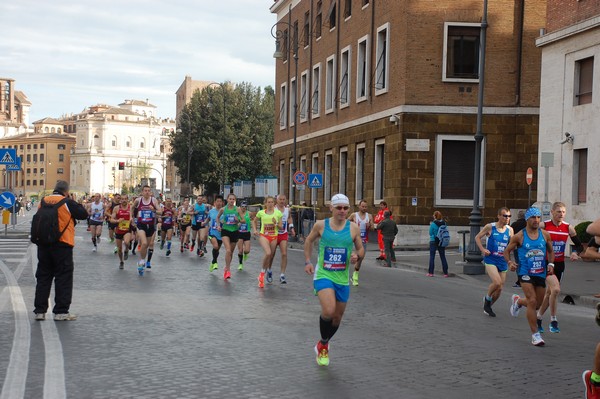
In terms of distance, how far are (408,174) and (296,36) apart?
20928 millimetres

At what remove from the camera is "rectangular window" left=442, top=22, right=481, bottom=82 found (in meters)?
35.5

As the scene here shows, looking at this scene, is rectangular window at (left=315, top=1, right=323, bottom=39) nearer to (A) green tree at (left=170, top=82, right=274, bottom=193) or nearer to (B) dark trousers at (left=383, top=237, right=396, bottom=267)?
(B) dark trousers at (left=383, top=237, right=396, bottom=267)

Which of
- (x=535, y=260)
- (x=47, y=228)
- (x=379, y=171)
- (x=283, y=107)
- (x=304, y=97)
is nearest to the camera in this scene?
(x=535, y=260)

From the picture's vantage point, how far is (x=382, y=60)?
38.6 m

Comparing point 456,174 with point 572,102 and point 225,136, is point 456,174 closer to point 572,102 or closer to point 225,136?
point 572,102

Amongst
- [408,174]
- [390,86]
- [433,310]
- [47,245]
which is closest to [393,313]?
[433,310]

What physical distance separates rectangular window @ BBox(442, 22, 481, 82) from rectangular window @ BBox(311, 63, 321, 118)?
13554 millimetres

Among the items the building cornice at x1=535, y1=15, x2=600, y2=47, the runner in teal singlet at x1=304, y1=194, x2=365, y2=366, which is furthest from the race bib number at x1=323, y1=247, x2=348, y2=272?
the building cornice at x1=535, y1=15, x2=600, y2=47

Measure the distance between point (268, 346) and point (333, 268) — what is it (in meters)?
1.28

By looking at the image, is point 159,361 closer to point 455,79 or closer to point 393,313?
point 393,313

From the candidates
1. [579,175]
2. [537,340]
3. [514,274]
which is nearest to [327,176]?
[579,175]

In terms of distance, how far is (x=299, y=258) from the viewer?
95.8 ft

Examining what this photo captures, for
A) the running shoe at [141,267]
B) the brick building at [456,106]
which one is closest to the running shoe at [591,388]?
the running shoe at [141,267]

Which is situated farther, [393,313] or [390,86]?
[390,86]
